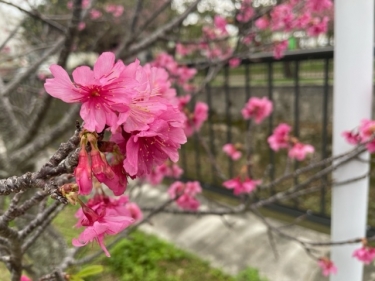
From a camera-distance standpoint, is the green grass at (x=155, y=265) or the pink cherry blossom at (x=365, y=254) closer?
the pink cherry blossom at (x=365, y=254)

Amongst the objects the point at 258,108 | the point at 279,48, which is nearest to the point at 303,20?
the point at 279,48

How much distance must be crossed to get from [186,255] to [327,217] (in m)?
1.16

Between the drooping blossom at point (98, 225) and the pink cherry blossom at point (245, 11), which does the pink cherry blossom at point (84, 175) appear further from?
the pink cherry blossom at point (245, 11)

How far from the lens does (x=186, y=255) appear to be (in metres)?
2.78

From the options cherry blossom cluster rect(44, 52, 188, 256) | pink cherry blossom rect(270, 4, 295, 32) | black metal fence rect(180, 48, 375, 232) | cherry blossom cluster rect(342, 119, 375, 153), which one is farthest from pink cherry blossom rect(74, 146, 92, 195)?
black metal fence rect(180, 48, 375, 232)

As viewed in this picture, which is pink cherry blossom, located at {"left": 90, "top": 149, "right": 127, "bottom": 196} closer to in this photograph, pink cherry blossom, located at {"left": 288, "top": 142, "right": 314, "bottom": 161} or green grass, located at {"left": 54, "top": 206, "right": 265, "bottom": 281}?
pink cherry blossom, located at {"left": 288, "top": 142, "right": 314, "bottom": 161}

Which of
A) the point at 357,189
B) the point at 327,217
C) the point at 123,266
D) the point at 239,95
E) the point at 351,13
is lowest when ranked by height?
the point at 123,266

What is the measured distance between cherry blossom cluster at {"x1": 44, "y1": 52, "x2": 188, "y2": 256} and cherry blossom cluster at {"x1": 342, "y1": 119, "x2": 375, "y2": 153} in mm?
1131

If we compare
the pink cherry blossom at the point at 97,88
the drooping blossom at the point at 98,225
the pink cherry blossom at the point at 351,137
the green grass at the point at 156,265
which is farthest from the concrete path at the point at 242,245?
the pink cherry blossom at the point at 97,88

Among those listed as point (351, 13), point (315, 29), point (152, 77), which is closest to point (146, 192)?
point (315, 29)

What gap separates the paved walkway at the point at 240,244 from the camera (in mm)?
2479

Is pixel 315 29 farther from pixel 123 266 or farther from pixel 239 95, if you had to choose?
pixel 123 266

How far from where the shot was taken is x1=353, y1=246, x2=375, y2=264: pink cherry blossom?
1.58 metres

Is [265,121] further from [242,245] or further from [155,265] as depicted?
[155,265]
